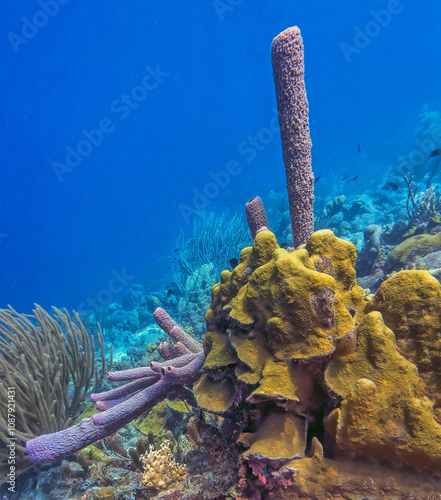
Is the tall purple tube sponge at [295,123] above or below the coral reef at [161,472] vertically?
above

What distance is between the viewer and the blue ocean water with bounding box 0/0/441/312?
7225 centimetres

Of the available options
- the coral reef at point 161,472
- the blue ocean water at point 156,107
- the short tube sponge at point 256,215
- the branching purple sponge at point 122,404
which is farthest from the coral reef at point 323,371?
the blue ocean water at point 156,107

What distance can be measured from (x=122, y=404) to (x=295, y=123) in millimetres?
3061

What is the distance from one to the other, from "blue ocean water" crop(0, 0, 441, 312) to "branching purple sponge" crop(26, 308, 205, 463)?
62.5 meters

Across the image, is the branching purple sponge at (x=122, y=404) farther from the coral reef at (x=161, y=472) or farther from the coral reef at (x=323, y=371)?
the coral reef at (x=323, y=371)

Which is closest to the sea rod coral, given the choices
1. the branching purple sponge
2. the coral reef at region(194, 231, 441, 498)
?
the branching purple sponge

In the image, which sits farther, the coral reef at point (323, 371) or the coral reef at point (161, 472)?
the coral reef at point (161, 472)

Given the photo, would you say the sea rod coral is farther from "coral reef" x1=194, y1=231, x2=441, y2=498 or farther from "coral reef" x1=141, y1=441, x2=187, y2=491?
"coral reef" x1=194, y1=231, x2=441, y2=498

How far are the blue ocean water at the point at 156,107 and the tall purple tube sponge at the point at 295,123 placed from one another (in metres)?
61.7

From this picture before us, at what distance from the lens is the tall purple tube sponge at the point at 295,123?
273 cm

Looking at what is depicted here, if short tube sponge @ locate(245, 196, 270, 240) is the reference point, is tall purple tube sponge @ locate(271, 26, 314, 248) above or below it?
above

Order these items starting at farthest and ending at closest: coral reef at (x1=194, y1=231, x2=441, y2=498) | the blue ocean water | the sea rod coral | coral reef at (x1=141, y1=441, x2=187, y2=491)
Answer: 1. the blue ocean water
2. the sea rod coral
3. coral reef at (x1=141, y1=441, x2=187, y2=491)
4. coral reef at (x1=194, y1=231, x2=441, y2=498)

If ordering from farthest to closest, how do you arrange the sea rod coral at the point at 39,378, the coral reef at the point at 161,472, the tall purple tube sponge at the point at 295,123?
the sea rod coral at the point at 39,378
the tall purple tube sponge at the point at 295,123
the coral reef at the point at 161,472

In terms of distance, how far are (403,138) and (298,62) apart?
1614 inches
